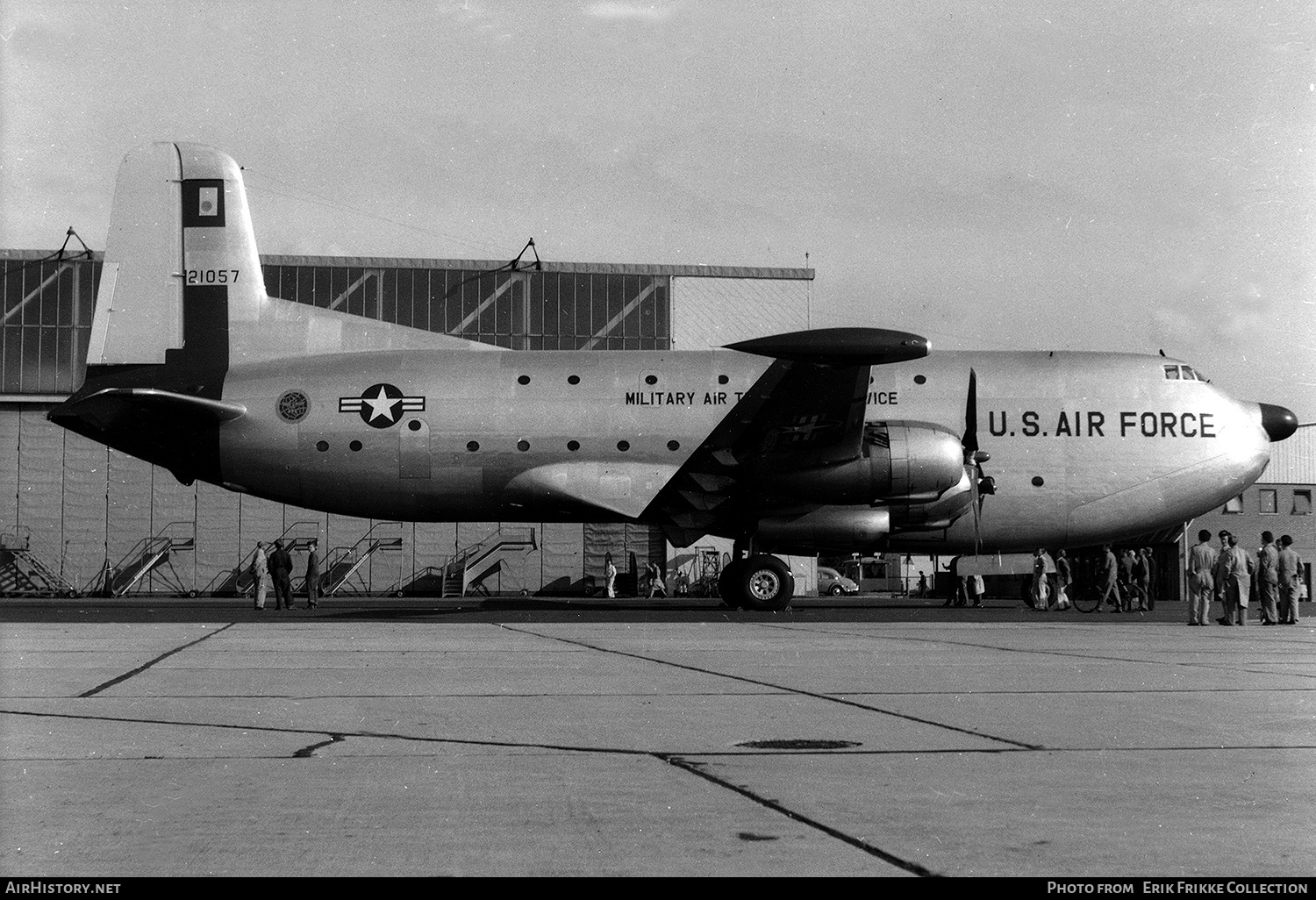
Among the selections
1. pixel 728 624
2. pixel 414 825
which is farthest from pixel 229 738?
pixel 728 624

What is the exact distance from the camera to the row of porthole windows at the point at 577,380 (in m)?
23.9

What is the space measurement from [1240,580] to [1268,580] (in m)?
0.94

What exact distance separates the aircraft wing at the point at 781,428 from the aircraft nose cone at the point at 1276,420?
365 inches

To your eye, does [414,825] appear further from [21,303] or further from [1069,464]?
[21,303]

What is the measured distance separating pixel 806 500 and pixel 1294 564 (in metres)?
8.33

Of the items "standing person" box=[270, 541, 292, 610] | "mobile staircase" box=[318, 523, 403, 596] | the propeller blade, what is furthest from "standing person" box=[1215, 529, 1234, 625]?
"mobile staircase" box=[318, 523, 403, 596]

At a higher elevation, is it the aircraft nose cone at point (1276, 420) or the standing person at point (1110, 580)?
the aircraft nose cone at point (1276, 420)

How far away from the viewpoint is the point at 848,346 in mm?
20062

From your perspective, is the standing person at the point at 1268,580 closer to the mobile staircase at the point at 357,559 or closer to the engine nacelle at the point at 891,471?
the engine nacelle at the point at 891,471

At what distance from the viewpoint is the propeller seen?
23.5m

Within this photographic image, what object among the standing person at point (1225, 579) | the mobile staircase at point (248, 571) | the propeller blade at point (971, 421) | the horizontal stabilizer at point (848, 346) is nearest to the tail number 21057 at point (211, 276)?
the horizontal stabilizer at point (848, 346)

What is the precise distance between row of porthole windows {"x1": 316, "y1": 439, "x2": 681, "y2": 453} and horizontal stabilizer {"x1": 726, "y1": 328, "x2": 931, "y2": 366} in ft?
13.6

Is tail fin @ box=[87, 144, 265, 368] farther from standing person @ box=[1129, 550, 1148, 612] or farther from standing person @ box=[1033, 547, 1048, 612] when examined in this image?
standing person @ box=[1129, 550, 1148, 612]

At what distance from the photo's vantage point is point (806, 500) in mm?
22859
